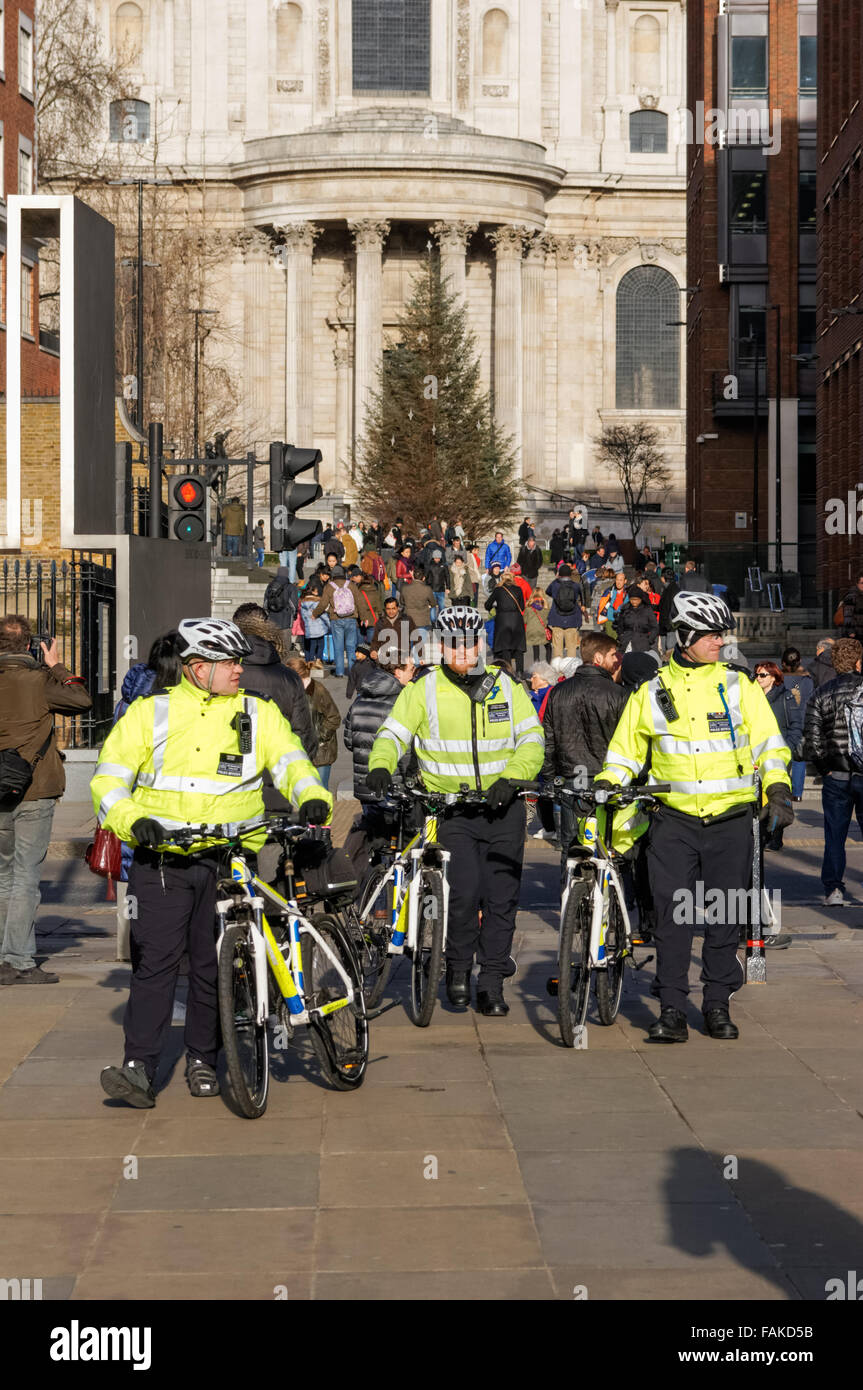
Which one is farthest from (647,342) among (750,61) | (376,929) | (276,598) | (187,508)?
(376,929)

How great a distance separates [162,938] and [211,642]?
3.57ft

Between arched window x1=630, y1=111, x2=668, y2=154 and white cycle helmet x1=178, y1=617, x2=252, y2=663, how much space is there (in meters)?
81.0

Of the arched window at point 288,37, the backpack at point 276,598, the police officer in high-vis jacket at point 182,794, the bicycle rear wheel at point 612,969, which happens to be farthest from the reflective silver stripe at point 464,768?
the arched window at point 288,37

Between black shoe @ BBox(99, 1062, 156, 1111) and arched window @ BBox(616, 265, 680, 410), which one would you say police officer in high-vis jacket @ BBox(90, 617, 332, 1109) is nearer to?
black shoe @ BBox(99, 1062, 156, 1111)

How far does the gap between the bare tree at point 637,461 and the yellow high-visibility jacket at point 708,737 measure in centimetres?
7323

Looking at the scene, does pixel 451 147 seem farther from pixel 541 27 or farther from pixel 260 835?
pixel 260 835

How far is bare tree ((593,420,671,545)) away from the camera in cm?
8325

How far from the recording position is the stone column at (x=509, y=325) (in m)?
82.5

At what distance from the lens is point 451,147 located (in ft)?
261

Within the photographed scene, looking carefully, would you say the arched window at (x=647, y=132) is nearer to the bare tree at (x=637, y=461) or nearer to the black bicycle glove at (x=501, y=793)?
the bare tree at (x=637, y=461)

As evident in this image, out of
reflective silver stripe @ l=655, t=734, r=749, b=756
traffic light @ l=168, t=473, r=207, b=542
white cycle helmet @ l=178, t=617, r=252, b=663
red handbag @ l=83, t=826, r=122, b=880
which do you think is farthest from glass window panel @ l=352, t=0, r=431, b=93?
white cycle helmet @ l=178, t=617, r=252, b=663

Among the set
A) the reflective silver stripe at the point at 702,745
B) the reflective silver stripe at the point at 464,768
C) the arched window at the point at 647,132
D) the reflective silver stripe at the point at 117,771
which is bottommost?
the reflective silver stripe at the point at 464,768

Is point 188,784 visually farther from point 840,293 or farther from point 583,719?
point 840,293
